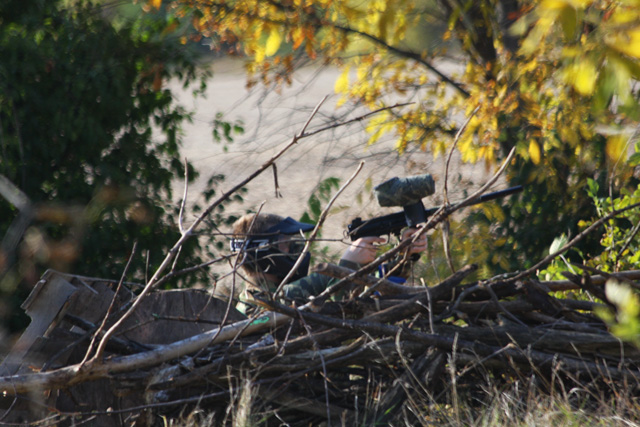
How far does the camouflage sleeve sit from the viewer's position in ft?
12.1

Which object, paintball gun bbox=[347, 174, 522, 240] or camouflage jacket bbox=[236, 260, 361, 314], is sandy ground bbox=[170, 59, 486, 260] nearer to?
paintball gun bbox=[347, 174, 522, 240]

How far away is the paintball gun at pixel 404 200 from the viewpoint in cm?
343

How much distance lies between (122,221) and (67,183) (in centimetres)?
39

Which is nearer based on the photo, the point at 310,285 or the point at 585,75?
the point at 585,75

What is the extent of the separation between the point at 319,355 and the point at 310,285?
87 centimetres

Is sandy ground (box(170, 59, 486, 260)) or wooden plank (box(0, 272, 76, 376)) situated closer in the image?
wooden plank (box(0, 272, 76, 376))

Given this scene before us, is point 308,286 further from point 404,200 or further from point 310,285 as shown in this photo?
point 404,200

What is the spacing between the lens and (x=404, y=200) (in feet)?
11.4

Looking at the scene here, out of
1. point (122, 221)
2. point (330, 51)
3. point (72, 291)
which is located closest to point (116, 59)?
point (122, 221)

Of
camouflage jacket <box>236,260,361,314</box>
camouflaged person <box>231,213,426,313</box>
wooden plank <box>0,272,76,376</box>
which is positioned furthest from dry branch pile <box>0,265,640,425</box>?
camouflage jacket <box>236,260,361,314</box>

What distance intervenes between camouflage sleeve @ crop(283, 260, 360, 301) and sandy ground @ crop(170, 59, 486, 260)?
0.84 m

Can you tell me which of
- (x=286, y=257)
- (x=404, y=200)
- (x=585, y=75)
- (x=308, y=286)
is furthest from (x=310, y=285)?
(x=585, y=75)

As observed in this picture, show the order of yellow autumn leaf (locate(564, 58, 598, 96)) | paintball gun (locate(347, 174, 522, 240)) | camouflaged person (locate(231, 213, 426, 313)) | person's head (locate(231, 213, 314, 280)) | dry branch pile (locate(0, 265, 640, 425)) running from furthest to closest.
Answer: person's head (locate(231, 213, 314, 280))
camouflaged person (locate(231, 213, 426, 313))
paintball gun (locate(347, 174, 522, 240))
dry branch pile (locate(0, 265, 640, 425))
yellow autumn leaf (locate(564, 58, 598, 96))

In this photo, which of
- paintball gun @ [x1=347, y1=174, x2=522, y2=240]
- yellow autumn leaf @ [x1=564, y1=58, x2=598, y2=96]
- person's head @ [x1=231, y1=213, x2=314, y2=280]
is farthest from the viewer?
person's head @ [x1=231, y1=213, x2=314, y2=280]
